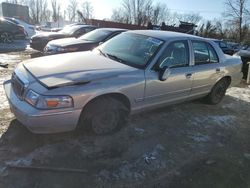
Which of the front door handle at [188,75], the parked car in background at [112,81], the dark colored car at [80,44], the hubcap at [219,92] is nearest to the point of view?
the parked car in background at [112,81]

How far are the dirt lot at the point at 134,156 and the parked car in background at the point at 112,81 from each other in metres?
0.32

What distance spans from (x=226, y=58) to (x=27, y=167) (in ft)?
15.4

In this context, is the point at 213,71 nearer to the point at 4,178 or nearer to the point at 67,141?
the point at 67,141

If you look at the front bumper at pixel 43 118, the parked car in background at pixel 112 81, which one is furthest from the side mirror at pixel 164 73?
the front bumper at pixel 43 118

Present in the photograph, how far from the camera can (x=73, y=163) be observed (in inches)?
126

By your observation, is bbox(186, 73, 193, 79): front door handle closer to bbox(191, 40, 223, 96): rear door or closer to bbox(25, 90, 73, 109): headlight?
bbox(191, 40, 223, 96): rear door

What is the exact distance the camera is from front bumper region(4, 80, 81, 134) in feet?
10.3

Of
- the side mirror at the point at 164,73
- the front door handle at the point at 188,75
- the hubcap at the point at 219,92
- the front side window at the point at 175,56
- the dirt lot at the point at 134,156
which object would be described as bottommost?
the dirt lot at the point at 134,156

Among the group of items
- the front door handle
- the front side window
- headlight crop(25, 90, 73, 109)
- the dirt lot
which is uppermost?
the front side window

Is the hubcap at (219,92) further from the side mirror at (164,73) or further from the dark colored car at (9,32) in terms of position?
the dark colored car at (9,32)

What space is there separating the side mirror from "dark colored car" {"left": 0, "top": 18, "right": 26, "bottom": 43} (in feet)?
39.6

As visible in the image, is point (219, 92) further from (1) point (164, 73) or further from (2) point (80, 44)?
(2) point (80, 44)

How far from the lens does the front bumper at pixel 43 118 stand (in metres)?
3.13

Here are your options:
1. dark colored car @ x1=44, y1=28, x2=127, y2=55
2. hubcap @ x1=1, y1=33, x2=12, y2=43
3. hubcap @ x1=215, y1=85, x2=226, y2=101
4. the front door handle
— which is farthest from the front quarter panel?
hubcap @ x1=1, y1=33, x2=12, y2=43
